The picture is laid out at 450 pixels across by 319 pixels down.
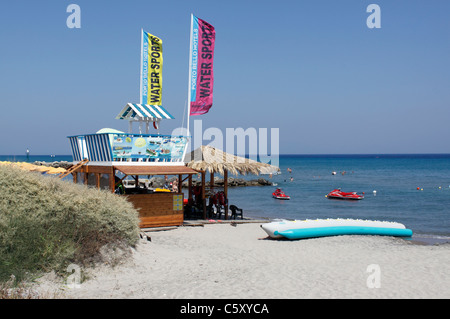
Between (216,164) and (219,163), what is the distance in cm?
18

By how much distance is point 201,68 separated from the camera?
1842 centimetres

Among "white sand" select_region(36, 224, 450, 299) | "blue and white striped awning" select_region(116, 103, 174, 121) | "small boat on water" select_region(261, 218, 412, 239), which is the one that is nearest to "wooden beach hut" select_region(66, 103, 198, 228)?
"blue and white striped awning" select_region(116, 103, 174, 121)

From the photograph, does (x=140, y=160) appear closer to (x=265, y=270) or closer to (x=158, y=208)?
(x=158, y=208)

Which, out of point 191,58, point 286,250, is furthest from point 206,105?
point 286,250

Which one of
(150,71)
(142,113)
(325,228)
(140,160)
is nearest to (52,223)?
(140,160)

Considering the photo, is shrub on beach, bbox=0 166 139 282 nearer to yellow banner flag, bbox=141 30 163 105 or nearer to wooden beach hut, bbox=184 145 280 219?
wooden beach hut, bbox=184 145 280 219

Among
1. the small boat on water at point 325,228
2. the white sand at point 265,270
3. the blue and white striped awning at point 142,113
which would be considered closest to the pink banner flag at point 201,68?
the blue and white striped awning at point 142,113

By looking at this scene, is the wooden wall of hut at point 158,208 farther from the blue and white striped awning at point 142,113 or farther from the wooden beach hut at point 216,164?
the blue and white striped awning at point 142,113

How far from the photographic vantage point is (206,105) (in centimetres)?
1836

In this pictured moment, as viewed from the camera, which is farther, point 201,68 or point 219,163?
point 201,68

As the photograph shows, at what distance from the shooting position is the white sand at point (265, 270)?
8.61 meters

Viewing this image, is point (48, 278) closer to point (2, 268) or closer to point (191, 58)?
point (2, 268)

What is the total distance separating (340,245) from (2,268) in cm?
1020

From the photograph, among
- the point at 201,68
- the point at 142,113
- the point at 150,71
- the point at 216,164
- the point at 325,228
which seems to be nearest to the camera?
the point at 325,228
